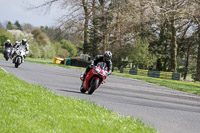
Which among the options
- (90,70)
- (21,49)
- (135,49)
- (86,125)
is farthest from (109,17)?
(86,125)

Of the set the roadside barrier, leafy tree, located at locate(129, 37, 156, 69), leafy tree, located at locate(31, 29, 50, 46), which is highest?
leafy tree, located at locate(31, 29, 50, 46)

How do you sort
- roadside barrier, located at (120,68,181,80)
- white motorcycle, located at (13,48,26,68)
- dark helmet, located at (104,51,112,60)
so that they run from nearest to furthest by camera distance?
1. dark helmet, located at (104,51,112,60)
2. white motorcycle, located at (13,48,26,68)
3. roadside barrier, located at (120,68,181,80)

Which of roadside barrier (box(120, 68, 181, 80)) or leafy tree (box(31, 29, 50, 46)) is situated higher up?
leafy tree (box(31, 29, 50, 46))

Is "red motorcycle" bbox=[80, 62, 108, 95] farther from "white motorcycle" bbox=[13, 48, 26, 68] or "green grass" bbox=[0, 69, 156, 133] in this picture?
"white motorcycle" bbox=[13, 48, 26, 68]

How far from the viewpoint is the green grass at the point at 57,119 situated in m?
5.39

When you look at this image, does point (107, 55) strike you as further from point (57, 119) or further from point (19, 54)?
point (19, 54)

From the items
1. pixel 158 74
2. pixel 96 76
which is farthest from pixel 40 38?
pixel 96 76

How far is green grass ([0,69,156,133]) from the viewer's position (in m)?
5.39

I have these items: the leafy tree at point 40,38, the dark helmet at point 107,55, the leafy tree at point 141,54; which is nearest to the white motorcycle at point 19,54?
the dark helmet at point 107,55

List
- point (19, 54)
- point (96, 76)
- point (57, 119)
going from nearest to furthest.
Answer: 1. point (57, 119)
2. point (96, 76)
3. point (19, 54)

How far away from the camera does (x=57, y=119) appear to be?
6.14 metres

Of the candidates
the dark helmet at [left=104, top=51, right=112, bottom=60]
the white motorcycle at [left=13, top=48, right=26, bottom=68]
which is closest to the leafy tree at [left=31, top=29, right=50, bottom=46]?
the white motorcycle at [left=13, top=48, right=26, bottom=68]

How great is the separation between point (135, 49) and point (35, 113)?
128 feet

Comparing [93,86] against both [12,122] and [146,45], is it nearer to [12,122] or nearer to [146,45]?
[12,122]
